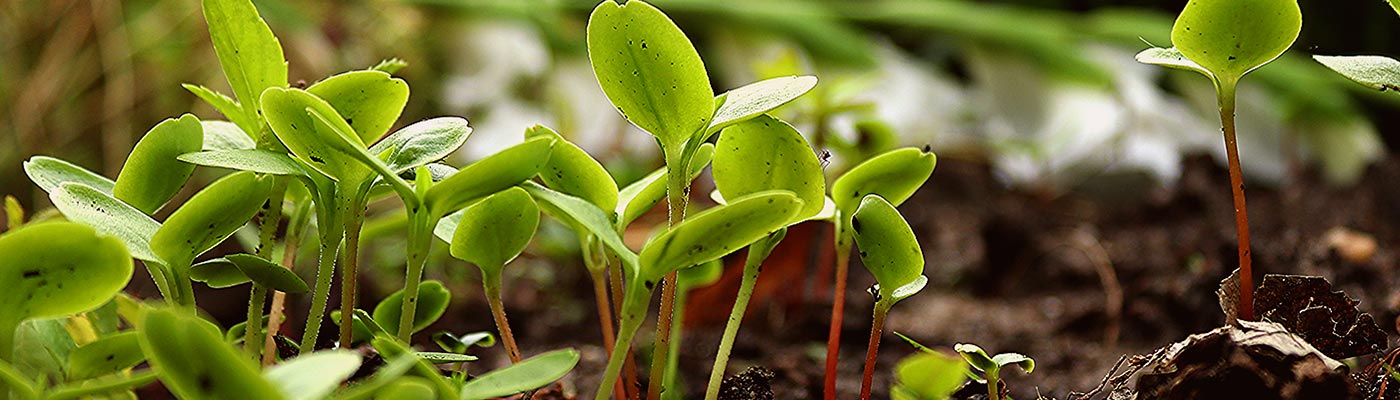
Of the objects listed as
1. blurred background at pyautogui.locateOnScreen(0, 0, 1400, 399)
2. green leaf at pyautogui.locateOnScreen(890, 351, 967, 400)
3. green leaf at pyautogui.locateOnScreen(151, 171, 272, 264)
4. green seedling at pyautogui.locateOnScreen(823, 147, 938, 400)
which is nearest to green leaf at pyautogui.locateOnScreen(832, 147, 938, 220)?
green seedling at pyautogui.locateOnScreen(823, 147, 938, 400)

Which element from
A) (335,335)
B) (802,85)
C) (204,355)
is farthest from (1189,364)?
(335,335)

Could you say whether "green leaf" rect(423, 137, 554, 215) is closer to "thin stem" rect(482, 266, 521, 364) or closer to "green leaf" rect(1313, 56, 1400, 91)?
"thin stem" rect(482, 266, 521, 364)

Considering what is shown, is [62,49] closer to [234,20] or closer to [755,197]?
[234,20]

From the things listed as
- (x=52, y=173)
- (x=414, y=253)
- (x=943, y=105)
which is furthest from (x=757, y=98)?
(x=943, y=105)

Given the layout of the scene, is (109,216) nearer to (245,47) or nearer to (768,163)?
(245,47)

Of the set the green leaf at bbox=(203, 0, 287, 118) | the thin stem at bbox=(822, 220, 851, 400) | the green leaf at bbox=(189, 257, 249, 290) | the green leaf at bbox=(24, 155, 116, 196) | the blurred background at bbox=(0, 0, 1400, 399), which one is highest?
the green leaf at bbox=(203, 0, 287, 118)

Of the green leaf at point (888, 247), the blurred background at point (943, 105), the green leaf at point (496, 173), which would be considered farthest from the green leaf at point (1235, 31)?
the blurred background at point (943, 105)
